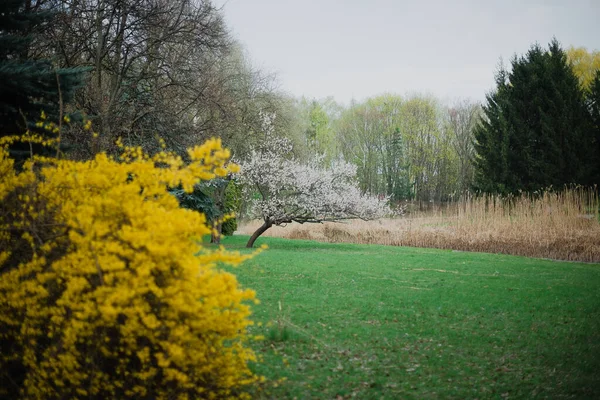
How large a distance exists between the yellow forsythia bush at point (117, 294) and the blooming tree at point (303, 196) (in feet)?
35.0

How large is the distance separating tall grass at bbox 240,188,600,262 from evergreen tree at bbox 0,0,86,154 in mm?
12828

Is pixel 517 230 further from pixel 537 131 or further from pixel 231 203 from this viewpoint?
pixel 537 131

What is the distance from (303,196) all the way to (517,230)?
694 centimetres

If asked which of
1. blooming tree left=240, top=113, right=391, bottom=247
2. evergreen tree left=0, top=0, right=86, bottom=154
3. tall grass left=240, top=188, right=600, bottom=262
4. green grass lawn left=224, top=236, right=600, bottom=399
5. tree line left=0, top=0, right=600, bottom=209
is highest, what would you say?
tree line left=0, top=0, right=600, bottom=209

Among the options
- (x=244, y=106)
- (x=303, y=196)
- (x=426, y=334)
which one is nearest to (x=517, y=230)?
(x=303, y=196)

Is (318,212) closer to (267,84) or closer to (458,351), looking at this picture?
(267,84)

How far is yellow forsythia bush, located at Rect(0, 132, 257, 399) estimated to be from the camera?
266 cm

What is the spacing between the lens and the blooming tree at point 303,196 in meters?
14.2

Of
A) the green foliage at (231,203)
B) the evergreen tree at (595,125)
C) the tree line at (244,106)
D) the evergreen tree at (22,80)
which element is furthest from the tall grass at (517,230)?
the evergreen tree at (22,80)

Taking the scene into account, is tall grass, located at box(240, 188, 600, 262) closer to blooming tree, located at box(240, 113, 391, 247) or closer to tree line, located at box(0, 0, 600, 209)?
blooming tree, located at box(240, 113, 391, 247)

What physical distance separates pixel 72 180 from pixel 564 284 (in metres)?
8.23

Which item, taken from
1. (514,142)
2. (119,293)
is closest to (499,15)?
(514,142)

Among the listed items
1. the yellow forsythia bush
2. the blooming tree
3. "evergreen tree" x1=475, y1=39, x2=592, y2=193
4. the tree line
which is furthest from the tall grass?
the yellow forsythia bush

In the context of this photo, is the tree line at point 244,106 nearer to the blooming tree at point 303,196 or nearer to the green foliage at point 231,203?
the green foliage at point 231,203
